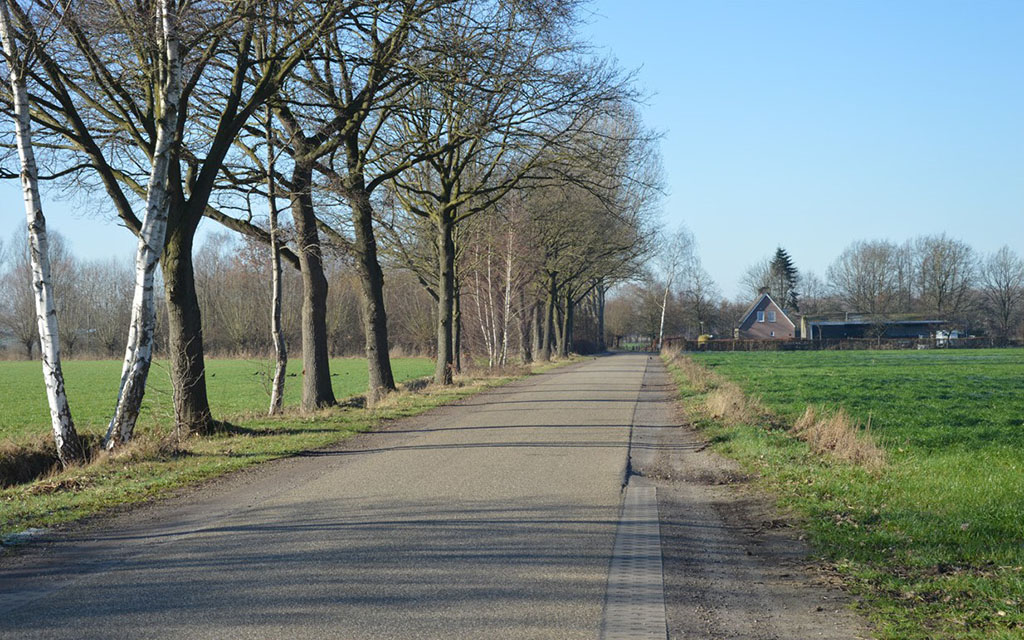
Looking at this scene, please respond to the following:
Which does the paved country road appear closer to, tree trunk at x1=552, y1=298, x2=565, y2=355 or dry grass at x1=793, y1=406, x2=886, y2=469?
dry grass at x1=793, y1=406, x2=886, y2=469

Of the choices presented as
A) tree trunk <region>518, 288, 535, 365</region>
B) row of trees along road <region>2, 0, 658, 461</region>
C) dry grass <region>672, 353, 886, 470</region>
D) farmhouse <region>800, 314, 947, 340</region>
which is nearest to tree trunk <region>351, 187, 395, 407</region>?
row of trees along road <region>2, 0, 658, 461</region>

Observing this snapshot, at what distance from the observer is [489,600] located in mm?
5398

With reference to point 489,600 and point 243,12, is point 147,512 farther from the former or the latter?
point 243,12

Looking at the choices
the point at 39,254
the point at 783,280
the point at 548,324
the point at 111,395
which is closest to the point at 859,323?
the point at 783,280

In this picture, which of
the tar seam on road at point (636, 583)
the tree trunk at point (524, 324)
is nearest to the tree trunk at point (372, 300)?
the tar seam on road at point (636, 583)

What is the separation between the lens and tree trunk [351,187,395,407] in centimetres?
2247

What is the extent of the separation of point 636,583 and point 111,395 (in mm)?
33338

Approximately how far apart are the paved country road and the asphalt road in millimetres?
17

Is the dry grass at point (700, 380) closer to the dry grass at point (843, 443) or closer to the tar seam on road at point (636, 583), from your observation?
the dry grass at point (843, 443)

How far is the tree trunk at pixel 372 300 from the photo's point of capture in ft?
73.7

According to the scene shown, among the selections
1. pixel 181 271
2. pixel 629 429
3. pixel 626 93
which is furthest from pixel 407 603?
pixel 626 93

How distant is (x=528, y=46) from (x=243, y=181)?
676 cm

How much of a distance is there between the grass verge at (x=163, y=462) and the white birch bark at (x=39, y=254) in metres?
0.73

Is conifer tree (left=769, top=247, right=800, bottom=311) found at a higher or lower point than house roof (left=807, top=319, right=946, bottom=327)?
higher
